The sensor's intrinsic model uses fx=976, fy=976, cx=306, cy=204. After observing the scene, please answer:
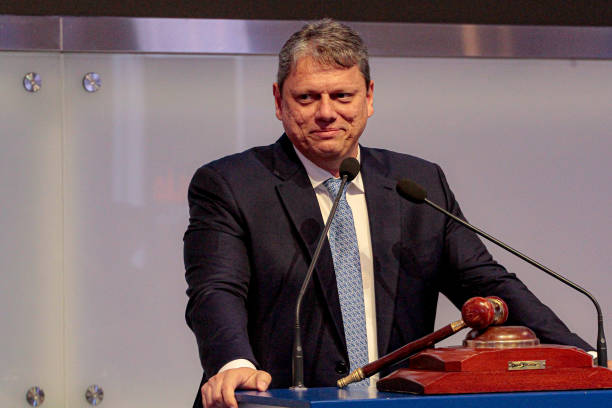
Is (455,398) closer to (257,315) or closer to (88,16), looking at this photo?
(257,315)

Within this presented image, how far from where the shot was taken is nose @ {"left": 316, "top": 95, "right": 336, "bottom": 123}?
2.44 meters

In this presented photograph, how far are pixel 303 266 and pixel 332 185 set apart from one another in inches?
9.7

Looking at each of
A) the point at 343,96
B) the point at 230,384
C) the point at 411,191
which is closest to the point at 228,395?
the point at 230,384

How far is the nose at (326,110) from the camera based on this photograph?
2.44 meters

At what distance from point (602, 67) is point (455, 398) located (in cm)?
264

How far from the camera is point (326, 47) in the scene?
2451 mm

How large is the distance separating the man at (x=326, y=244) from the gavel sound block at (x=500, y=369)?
1.81ft

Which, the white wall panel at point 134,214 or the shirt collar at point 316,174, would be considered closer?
the shirt collar at point 316,174

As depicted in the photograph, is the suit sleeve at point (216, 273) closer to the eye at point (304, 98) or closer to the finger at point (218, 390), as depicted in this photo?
the finger at point (218, 390)

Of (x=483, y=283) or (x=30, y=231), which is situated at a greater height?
(x=30, y=231)

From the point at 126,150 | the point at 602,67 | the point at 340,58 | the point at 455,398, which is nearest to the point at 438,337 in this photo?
the point at 455,398

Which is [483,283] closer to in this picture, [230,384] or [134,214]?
[230,384]

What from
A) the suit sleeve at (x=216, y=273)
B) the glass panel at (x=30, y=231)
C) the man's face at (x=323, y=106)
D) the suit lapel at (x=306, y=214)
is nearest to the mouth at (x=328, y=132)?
the man's face at (x=323, y=106)

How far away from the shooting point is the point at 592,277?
3832mm
